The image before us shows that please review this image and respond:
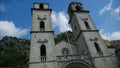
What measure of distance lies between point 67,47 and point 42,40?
5667 millimetres

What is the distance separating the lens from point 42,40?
19.2m

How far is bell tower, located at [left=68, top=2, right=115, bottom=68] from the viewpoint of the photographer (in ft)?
58.2

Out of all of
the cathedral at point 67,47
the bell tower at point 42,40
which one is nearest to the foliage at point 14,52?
the bell tower at point 42,40

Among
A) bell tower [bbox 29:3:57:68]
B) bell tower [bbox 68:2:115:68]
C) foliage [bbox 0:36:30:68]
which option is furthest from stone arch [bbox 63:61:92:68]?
foliage [bbox 0:36:30:68]

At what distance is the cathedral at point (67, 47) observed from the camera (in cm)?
1708

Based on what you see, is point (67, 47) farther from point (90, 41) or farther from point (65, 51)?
point (90, 41)

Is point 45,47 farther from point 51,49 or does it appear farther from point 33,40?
point 33,40

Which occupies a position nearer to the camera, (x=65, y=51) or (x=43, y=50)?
(x=43, y=50)

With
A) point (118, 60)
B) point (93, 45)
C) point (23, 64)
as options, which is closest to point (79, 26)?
point (93, 45)

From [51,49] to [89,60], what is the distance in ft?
18.5

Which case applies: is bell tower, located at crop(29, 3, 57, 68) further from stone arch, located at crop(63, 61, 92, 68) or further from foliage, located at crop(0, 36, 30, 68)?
foliage, located at crop(0, 36, 30, 68)

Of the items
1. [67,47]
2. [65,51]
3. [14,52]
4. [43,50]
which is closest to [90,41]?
[67,47]

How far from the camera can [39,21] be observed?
872 inches

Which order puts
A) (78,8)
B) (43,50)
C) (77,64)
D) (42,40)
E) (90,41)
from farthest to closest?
(78,8), (90,41), (42,40), (43,50), (77,64)
